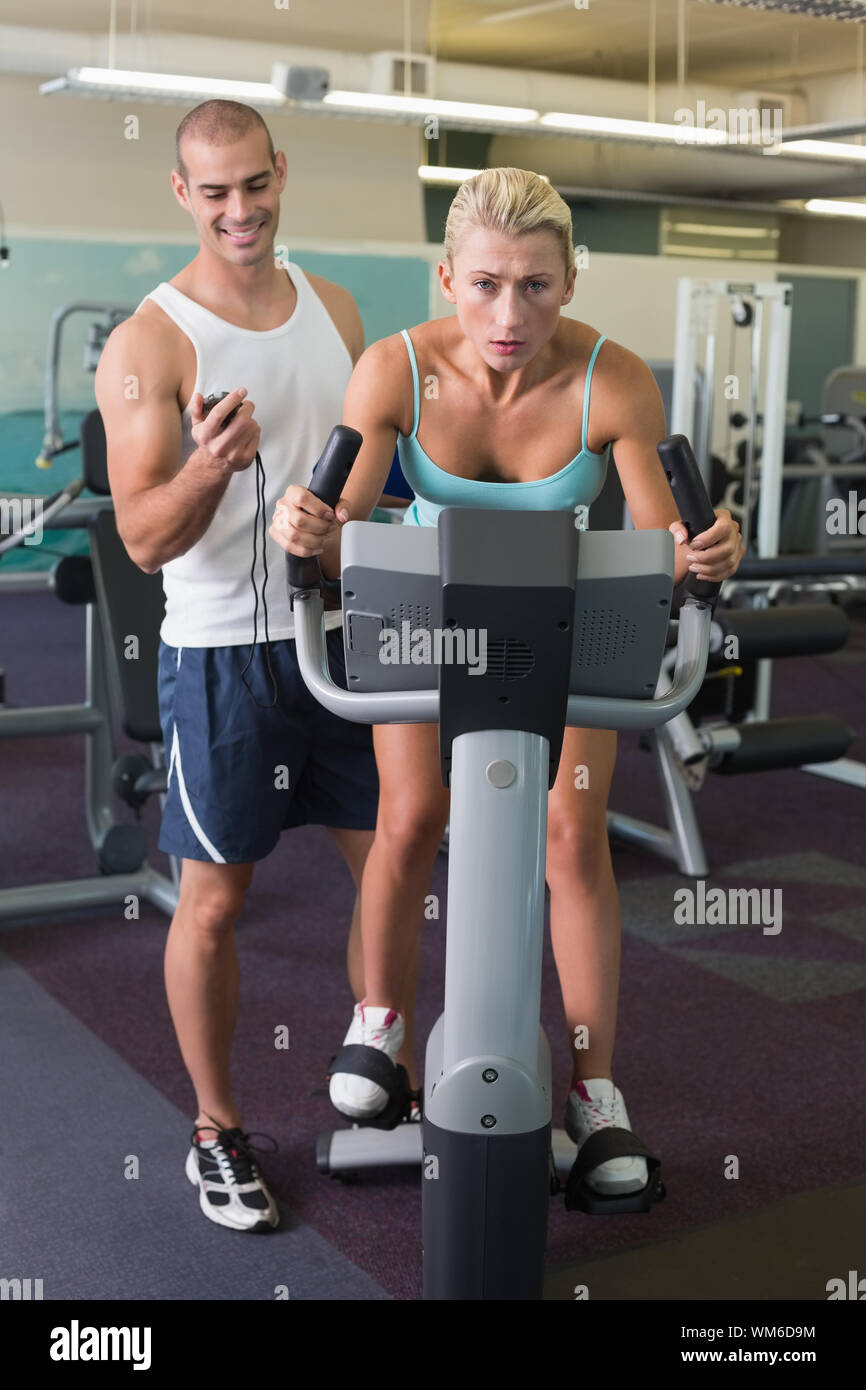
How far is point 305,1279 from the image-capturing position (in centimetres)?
200

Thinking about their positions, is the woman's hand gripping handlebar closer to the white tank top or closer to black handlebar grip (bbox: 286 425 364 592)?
black handlebar grip (bbox: 286 425 364 592)

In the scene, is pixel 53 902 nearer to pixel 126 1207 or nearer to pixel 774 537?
pixel 126 1207

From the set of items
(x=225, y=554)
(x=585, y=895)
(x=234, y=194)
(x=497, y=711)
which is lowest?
(x=585, y=895)

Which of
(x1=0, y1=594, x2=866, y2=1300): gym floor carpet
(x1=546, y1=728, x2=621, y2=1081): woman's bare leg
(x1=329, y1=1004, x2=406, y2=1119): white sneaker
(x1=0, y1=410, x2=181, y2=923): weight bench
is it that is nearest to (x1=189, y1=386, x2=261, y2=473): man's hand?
(x1=546, y1=728, x2=621, y2=1081): woman's bare leg

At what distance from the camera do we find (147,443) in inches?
75.0

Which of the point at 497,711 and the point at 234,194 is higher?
the point at 234,194

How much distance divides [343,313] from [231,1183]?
1.33 meters

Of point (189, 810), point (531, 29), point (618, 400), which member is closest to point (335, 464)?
point (618, 400)

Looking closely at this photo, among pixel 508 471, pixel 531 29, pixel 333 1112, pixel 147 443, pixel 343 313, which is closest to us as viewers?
pixel 508 471

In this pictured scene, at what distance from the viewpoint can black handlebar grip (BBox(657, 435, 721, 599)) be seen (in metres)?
1.50

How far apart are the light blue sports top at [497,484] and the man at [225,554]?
0.21m

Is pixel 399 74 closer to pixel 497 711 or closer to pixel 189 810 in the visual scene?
pixel 189 810

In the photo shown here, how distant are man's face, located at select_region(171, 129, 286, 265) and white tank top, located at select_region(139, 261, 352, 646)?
97mm

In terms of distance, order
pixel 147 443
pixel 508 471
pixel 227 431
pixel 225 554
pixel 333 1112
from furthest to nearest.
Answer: pixel 333 1112 → pixel 225 554 → pixel 147 443 → pixel 508 471 → pixel 227 431
